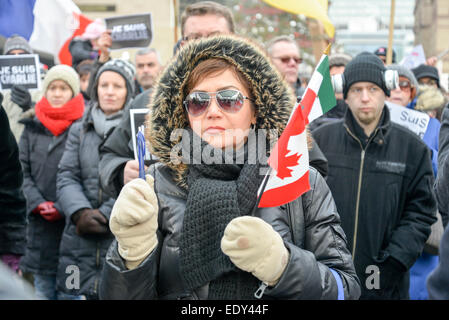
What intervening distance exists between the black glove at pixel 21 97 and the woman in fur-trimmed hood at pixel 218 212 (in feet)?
12.1

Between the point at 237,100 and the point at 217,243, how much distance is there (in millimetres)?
621

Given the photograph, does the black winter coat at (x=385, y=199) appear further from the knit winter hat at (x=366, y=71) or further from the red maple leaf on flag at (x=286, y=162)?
the red maple leaf on flag at (x=286, y=162)

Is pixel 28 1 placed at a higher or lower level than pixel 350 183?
higher

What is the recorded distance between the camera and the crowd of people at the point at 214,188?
2152 millimetres

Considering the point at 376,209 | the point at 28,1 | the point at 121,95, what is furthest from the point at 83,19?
the point at 376,209

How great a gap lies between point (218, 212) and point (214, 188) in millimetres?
107

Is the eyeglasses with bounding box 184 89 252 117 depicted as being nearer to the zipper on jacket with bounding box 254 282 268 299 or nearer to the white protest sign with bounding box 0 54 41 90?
the zipper on jacket with bounding box 254 282 268 299

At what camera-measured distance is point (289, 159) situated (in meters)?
2.23

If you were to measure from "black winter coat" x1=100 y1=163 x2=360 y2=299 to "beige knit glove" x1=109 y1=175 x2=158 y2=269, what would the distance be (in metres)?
0.05

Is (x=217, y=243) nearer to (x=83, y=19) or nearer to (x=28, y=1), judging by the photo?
(x=28, y=1)

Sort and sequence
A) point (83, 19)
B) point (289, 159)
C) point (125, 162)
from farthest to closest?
1. point (83, 19)
2. point (125, 162)
3. point (289, 159)

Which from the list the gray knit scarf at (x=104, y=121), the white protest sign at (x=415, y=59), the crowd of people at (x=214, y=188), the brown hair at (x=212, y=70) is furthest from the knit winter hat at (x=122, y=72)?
the white protest sign at (x=415, y=59)

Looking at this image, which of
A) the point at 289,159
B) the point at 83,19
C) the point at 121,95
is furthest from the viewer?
the point at 83,19

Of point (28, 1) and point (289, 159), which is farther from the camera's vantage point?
point (28, 1)
